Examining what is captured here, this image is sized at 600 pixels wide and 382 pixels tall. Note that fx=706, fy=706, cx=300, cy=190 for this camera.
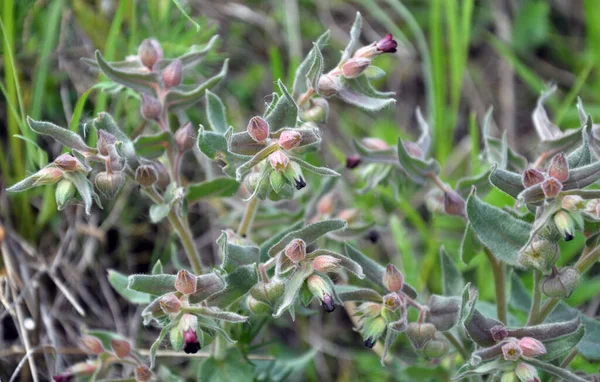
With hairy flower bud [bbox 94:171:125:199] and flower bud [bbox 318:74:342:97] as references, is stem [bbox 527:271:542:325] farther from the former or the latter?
hairy flower bud [bbox 94:171:125:199]

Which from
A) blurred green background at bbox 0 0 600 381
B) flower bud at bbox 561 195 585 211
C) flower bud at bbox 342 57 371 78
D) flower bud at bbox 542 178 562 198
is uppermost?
flower bud at bbox 342 57 371 78

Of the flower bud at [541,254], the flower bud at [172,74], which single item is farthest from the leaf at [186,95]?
the flower bud at [541,254]

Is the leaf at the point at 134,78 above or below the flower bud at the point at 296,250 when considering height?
above

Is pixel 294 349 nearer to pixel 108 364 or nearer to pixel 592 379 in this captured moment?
pixel 108 364

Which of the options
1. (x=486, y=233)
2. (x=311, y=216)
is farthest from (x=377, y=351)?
(x=486, y=233)

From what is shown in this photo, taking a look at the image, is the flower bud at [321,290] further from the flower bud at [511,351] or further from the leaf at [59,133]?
the leaf at [59,133]

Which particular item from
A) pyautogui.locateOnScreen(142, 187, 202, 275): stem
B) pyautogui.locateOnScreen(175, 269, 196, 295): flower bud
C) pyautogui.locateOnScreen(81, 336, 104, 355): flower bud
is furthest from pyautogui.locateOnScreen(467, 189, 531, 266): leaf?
pyautogui.locateOnScreen(81, 336, 104, 355): flower bud
